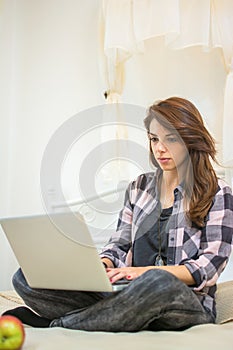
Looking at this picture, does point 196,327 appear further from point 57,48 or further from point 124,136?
point 57,48

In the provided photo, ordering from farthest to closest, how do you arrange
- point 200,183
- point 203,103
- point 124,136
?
1. point 203,103
2. point 124,136
3. point 200,183

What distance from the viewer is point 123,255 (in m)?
1.44

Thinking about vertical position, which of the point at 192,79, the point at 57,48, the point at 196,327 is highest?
the point at 57,48

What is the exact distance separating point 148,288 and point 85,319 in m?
0.17

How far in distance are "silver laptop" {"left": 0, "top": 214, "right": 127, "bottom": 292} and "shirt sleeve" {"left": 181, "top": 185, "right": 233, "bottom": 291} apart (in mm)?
197

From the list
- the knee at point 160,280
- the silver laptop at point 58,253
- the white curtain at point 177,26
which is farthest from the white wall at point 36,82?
the knee at point 160,280

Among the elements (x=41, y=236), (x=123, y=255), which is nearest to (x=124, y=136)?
(x=123, y=255)

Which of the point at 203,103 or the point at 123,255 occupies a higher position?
the point at 203,103

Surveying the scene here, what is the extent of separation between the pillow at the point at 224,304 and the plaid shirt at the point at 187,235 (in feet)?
0.24

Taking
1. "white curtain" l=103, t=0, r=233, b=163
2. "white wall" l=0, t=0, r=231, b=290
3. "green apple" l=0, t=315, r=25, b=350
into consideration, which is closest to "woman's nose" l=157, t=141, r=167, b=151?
"white curtain" l=103, t=0, r=233, b=163

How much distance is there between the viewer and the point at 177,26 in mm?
1793

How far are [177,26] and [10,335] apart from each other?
1361mm

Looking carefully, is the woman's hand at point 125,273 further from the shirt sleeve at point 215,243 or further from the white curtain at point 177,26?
the white curtain at point 177,26

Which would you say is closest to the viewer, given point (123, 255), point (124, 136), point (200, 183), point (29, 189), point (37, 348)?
point (37, 348)
